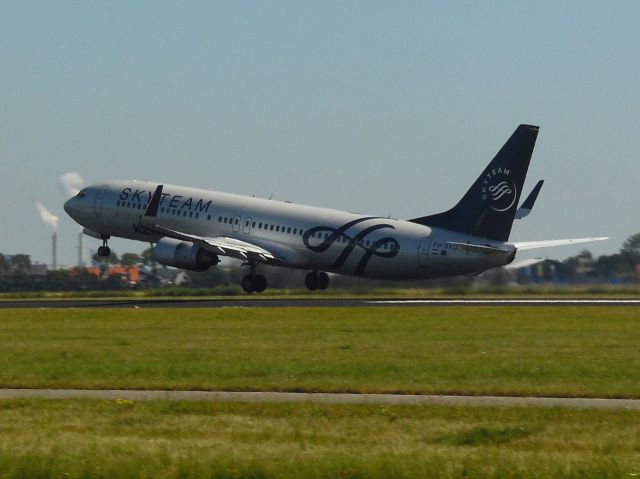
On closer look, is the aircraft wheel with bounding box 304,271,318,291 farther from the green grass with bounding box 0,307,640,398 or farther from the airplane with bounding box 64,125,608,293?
the green grass with bounding box 0,307,640,398

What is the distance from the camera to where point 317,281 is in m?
67.4

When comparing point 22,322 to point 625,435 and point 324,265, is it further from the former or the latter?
point 625,435

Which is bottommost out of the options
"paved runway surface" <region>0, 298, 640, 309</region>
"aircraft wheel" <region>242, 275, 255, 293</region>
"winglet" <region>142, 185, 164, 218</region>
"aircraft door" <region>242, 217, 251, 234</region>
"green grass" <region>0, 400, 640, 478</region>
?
"green grass" <region>0, 400, 640, 478</region>

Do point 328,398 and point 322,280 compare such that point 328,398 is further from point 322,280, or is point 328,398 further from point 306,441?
point 322,280

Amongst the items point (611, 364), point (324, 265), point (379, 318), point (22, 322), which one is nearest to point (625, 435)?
point (611, 364)

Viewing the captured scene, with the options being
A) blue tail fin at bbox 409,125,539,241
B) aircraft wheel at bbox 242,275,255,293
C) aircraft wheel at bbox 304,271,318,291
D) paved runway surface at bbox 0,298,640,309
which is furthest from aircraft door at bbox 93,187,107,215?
blue tail fin at bbox 409,125,539,241

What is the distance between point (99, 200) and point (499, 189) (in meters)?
21.4

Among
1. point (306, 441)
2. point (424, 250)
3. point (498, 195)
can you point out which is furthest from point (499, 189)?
point (306, 441)

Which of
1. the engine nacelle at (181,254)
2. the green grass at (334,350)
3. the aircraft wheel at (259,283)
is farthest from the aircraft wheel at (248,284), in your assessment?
the green grass at (334,350)

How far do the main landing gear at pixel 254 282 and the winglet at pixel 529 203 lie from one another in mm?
13803

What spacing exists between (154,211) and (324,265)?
29.2ft

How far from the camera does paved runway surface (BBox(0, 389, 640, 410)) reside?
22.2 metres

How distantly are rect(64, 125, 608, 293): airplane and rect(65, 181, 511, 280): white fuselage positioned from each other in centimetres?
5

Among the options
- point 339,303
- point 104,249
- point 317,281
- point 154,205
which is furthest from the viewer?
point 104,249
